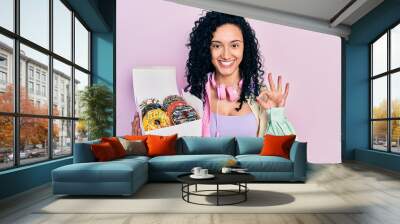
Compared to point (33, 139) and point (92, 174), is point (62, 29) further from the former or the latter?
point (92, 174)

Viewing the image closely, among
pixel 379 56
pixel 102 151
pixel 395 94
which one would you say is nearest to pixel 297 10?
pixel 379 56

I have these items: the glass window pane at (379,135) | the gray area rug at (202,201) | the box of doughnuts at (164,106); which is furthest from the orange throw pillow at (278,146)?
the glass window pane at (379,135)

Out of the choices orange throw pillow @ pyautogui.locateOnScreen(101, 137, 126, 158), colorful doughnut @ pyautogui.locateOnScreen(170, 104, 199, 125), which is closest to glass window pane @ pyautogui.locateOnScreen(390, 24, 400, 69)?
colorful doughnut @ pyautogui.locateOnScreen(170, 104, 199, 125)

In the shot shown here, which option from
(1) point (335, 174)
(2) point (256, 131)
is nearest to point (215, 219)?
(1) point (335, 174)

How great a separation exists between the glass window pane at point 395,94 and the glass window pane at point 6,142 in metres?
7.00

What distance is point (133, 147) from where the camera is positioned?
6578mm

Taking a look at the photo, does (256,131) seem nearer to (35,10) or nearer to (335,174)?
(335,174)

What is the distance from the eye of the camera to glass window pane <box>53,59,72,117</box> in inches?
254

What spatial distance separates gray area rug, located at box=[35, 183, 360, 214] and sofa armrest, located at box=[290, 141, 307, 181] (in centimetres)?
57

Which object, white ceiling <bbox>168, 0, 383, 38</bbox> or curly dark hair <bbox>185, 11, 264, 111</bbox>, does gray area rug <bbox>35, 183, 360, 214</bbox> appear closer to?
curly dark hair <bbox>185, 11, 264, 111</bbox>

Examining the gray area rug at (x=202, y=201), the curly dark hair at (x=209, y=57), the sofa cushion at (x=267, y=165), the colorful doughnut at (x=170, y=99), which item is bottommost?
the gray area rug at (x=202, y=201)

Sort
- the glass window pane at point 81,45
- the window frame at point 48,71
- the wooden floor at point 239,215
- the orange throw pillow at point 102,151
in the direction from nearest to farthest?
1. the wooden floor at point 239,215
2. the window frame at point 48,71
3. the orange throw pillow at point 102,151
4. the glass window pane at point 81,45

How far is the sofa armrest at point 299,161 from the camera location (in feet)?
19.5

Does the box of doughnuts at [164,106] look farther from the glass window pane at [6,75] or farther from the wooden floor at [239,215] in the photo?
the glass window pane at [6,75]
